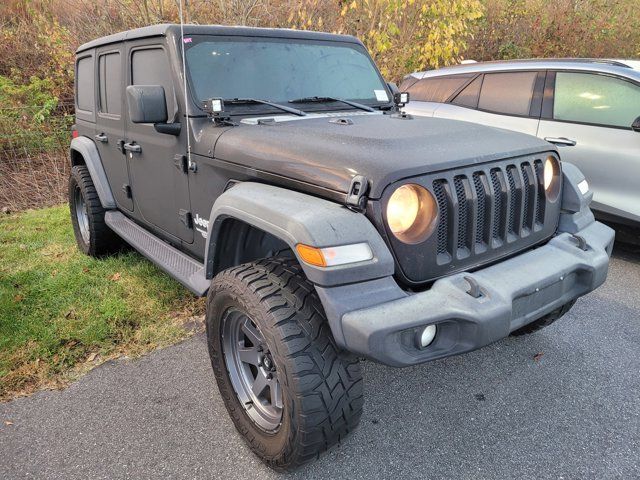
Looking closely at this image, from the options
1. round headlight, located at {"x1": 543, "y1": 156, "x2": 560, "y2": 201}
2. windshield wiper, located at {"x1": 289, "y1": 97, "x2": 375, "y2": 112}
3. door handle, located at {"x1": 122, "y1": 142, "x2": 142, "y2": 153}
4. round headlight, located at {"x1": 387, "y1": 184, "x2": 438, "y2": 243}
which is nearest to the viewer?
round headlight, located at {"x1": 387, "y1": 184, "x2": 438, "y2": 243}

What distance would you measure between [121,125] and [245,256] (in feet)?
5.83

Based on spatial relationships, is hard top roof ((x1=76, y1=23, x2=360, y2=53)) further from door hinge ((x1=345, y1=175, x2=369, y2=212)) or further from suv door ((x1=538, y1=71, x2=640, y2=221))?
suv door ((x1=538, y1=71, x2=640, y2=221))

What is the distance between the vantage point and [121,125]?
12.0 feet

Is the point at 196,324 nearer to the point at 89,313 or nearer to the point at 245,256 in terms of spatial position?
the point at 89,313

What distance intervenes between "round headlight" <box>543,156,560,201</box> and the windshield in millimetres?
1317

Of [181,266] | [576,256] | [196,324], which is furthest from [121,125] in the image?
[576,256]

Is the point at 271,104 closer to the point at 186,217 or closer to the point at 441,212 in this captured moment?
the point at 186,217

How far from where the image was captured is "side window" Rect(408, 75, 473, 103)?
18.8 ft

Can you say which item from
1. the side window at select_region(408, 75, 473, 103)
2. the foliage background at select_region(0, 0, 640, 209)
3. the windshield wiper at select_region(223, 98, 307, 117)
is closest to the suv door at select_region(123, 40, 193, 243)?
the windshield wiper at select_region(223, 98, 307, 117)

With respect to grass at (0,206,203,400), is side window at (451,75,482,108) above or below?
above

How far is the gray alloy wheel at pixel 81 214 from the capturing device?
15.5 feet

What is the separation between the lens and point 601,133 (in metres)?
4.40

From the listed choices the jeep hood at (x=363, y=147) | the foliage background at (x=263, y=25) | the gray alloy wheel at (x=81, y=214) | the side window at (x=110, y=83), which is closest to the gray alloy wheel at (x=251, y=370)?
the jeep hood at (x=363, y=147)

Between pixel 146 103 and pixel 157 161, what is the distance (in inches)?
23.8
